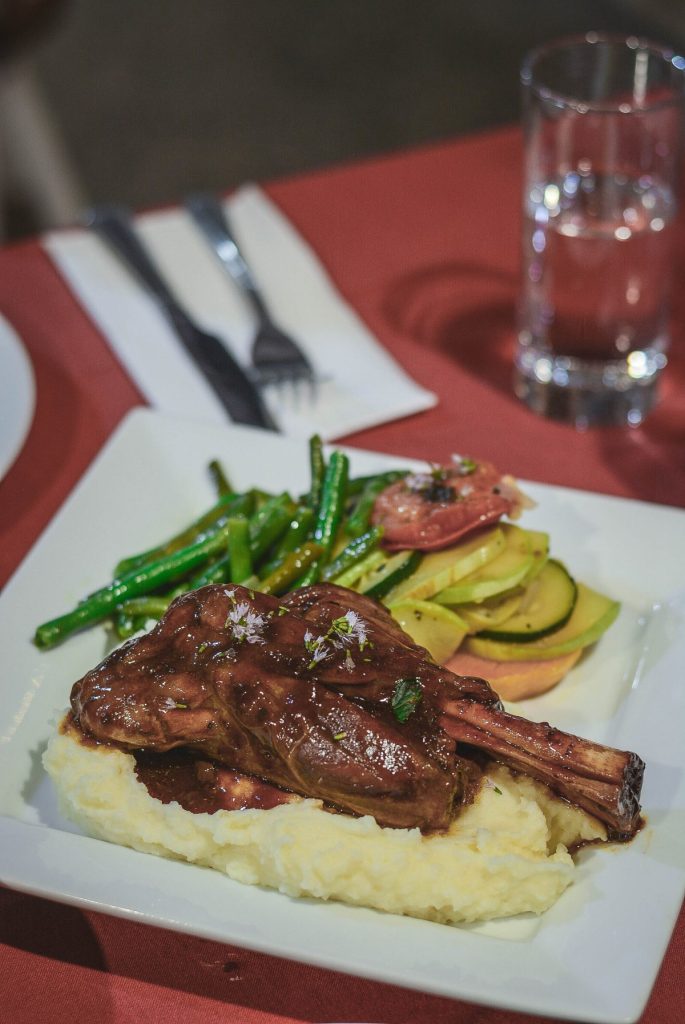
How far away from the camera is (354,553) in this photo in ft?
10.6

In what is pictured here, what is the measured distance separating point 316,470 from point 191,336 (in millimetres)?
1200

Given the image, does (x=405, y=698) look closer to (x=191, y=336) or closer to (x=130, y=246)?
(x=191, y=336)

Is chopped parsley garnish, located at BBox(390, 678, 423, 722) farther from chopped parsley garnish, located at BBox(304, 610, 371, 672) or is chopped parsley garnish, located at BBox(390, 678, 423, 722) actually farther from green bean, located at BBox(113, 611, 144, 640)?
green bean, located at BBox(113, 611, 144, 640)

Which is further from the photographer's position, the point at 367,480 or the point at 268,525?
the point at 367,480

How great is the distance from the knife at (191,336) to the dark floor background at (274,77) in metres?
5.19

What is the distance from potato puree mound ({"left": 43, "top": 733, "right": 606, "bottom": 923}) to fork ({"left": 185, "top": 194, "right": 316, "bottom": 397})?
2.05 metres

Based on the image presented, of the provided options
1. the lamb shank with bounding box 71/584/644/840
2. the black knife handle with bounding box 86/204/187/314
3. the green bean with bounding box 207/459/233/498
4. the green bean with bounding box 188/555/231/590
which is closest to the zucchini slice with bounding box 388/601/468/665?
the lamb shank with bounding box 71/584/644/840

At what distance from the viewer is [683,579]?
10.7 ft

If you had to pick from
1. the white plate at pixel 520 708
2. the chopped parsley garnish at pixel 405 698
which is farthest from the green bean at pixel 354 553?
A: the chopped parsley garnish at pixel 405 698

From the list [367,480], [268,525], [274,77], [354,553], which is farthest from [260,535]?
[274,77]

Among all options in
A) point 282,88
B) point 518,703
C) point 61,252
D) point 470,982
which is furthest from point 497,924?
point 282,88

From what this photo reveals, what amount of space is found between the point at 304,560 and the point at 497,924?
3.89 feet

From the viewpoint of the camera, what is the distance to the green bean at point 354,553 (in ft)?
10.5

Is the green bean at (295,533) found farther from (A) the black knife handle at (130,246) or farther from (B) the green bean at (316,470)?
(A) the black knife handle at (130,246)
